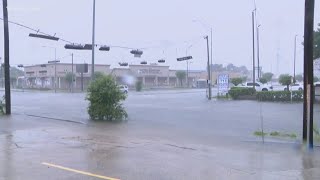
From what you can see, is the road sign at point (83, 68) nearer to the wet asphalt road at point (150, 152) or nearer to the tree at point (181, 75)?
the tree at point (181, 75)

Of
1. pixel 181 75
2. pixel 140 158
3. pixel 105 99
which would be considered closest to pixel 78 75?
pixel 181 75

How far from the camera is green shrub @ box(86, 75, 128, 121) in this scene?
24.0 m

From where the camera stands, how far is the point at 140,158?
1207 centimetres

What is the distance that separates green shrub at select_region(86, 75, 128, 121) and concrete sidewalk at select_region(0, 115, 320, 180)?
5857 millimetres

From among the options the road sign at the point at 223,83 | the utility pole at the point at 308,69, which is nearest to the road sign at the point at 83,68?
the road sign at the point at 223,83

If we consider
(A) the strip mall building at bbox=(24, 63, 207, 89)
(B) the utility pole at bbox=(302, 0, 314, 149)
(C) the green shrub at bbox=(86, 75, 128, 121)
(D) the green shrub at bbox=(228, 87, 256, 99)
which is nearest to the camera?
(B) the utility pole at bbox=(302, 0, 314, 149)

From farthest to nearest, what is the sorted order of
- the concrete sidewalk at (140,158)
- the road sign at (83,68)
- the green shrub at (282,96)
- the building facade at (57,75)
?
1. the building facade at (57,75)
2. the road sign at (83,68)
3. the green shrub at (282,96)
4. the concrete sidewalk at (140,158)

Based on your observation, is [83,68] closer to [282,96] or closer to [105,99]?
[282,96]

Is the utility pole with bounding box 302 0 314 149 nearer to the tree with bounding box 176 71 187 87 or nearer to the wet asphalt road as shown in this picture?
the wet asphalt road

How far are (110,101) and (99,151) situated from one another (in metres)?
11.0

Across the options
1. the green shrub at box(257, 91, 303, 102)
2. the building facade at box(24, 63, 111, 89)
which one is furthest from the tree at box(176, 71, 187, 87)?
the green shrub at box(257, 91, 303, 102)

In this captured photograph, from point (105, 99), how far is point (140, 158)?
12277 mm

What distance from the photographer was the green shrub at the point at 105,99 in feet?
78.9

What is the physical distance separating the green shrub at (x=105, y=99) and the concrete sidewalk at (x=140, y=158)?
5.86 m
